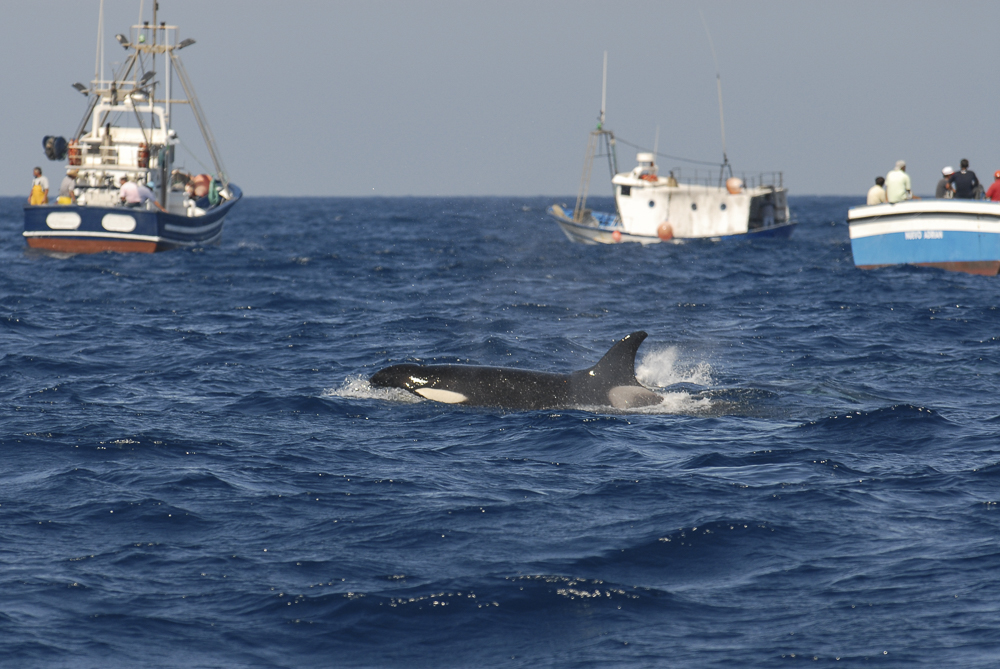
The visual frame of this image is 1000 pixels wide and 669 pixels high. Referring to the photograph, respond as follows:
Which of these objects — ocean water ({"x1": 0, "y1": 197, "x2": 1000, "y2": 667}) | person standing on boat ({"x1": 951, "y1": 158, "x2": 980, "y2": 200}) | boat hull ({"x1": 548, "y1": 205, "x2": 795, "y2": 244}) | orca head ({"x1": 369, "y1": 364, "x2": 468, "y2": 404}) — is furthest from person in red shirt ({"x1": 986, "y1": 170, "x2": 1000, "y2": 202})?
orca head ({"x1": 369, "y1": 364, "x2": 468, "y2": 404})

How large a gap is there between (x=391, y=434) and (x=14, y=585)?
5.14m

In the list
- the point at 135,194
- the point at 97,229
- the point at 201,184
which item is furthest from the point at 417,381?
the point at 201,184

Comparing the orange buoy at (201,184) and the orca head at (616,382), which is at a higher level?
the orange buoy at (201,184)

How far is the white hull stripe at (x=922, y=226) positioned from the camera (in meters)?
27.9

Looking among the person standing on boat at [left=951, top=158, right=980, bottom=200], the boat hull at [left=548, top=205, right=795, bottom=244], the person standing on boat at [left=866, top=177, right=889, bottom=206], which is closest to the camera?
the person standing on boat at [left=951, top=158, right=980, bottom=200]

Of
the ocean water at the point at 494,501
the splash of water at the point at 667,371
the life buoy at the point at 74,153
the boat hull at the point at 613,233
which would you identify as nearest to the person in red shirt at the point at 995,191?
the ocean water at the point at 494,501

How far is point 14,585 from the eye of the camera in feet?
24.6

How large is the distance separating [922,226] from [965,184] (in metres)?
1.61

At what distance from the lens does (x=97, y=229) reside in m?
36.2

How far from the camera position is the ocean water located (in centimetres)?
684

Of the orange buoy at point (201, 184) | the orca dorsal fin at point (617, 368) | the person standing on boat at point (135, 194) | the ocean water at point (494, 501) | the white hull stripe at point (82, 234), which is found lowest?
the ocean water at point (494, 501)

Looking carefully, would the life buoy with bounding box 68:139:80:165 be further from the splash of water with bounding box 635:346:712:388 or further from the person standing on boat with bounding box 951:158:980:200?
the person standing on boat with bounding box 951:158:980:200

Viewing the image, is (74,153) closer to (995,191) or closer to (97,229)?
(97,229)

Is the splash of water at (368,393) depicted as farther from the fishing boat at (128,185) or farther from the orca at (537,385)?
the fishing boat at (128,185)
